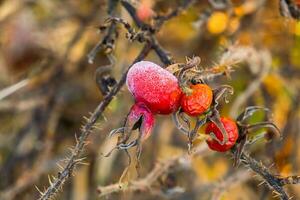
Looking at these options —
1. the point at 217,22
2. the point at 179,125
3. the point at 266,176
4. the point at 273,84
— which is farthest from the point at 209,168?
the point at 179,125

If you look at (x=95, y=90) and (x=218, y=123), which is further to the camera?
(x=95, y=90)

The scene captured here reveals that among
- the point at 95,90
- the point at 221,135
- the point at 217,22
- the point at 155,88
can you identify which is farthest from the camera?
the point at 95,90

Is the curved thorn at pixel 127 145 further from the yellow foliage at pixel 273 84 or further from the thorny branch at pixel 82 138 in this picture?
the yellow foliage at pixel 273 84

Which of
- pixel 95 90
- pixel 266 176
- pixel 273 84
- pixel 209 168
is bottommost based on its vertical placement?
pixel 209 168

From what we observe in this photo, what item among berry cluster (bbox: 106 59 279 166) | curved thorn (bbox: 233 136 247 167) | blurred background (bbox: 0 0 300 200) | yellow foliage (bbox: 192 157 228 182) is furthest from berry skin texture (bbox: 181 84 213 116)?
yellow foliage (bbox: 192 157 228 182)

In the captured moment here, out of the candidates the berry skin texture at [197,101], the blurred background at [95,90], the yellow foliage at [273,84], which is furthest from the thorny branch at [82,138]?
the yellow foliage at [273,84]

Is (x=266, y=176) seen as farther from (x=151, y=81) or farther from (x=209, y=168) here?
(x=209, y=168)

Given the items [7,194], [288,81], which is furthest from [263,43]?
[7,194]

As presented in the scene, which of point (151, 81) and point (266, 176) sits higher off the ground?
point (151, 81)
